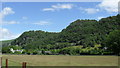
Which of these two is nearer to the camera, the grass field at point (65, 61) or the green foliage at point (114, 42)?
the grass field at point (65, 61)

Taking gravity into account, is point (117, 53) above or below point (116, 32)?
below

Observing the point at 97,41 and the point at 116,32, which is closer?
the point at 116,32

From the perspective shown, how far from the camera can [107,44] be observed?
72250 mm

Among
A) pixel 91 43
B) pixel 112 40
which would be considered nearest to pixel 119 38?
pixel 112 40

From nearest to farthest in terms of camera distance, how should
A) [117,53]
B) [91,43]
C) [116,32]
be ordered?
[117,53] → [116,32] → [91,43]

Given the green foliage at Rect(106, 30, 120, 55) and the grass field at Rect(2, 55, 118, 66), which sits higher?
the green foliage at Rect(106, 30, 120, 55)

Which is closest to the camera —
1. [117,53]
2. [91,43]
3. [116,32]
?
[117,53]

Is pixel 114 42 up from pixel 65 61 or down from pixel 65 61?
up

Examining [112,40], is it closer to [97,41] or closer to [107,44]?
[107,44]

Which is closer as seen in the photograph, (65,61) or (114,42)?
(65,61)

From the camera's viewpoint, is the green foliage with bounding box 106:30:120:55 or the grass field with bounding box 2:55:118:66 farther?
the green foliage with bounding box 106:30:120:55

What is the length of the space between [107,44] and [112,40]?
2.42m

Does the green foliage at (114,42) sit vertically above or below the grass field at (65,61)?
above

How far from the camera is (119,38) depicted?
230 feet
